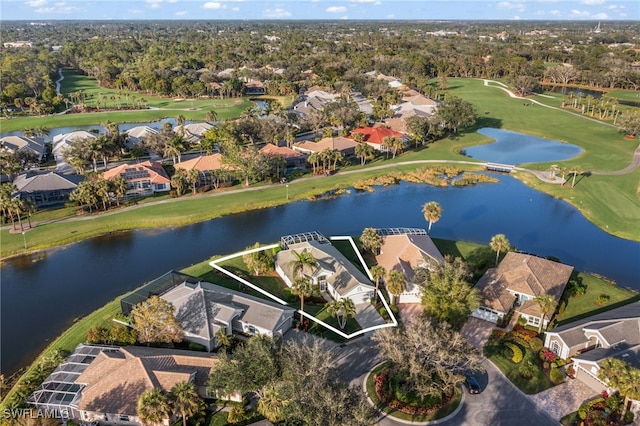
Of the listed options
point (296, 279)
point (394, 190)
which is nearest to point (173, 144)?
point (394, 190)

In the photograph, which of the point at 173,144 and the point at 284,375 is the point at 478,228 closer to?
the point at 284,375

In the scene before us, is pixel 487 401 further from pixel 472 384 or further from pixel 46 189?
pixel 46 189

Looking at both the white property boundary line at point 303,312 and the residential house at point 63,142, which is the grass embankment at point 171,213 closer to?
the white property boundary line at point 303,312

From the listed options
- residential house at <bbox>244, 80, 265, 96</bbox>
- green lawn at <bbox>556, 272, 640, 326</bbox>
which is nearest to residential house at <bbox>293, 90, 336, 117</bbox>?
residential house at <bbox>244, 80, 265, 96</bbox>

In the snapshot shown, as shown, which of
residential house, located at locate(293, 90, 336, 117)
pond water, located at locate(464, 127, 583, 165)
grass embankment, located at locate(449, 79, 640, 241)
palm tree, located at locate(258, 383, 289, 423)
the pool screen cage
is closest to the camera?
palm tree, located at locate(258, 383, 289, 423)

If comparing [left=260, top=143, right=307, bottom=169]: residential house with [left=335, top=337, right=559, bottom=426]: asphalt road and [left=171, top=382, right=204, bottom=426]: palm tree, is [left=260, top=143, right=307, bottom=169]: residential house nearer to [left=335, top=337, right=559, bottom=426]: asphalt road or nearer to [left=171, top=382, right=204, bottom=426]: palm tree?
[left=335, top=337, right=559, bottom=426]: asphalt road

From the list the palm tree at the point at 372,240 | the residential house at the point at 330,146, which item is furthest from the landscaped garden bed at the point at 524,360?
the residential house at the point at 330,146
